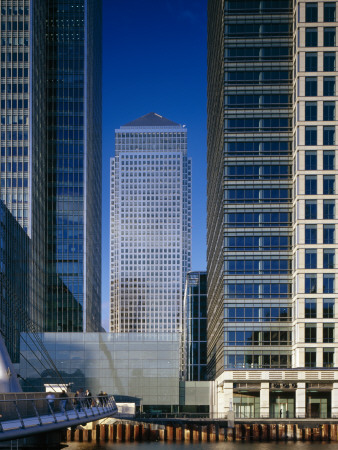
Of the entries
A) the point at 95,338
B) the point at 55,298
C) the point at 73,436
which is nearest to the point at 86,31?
the point at 55,298

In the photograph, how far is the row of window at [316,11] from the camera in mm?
104562

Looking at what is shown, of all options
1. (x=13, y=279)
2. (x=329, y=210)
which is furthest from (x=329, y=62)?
(x=13, y=279)

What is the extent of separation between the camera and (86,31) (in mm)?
199125

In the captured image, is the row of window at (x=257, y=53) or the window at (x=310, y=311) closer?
the window at (x=310, y=311)

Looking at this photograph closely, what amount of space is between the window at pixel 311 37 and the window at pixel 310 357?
38.3m

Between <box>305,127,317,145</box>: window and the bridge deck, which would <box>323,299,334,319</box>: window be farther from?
the bridge deck

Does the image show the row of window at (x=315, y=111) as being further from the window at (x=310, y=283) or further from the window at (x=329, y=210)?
the window at (x=310, y=283)

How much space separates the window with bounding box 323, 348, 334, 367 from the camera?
3947 inches

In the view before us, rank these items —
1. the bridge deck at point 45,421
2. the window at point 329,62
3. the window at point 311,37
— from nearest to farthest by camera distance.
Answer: the bridge deck at point 45,421, the window at point 329,62, the window at point 311,37

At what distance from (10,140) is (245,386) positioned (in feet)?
301

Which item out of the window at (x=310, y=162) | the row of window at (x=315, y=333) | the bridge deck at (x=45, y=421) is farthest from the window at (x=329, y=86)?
the bridge deck at (x=45, y=421)

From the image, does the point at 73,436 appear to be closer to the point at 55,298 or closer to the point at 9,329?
the point at 9,329

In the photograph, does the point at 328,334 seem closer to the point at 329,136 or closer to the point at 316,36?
the point at 329,136

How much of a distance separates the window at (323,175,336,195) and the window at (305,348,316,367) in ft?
64.2
